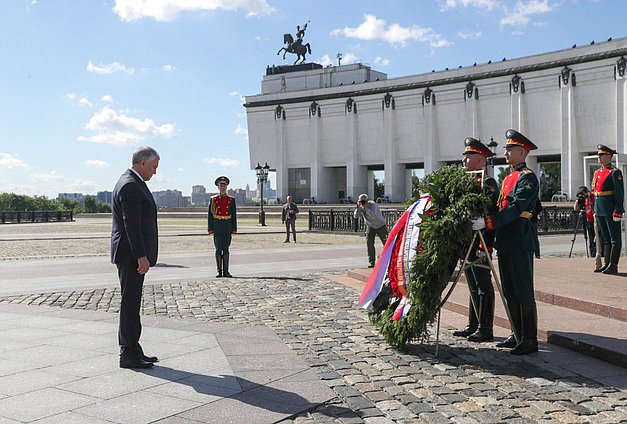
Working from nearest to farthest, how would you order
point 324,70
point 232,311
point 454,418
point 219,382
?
point 454,418 < point 219,382 < point 232,311 < point 324,70

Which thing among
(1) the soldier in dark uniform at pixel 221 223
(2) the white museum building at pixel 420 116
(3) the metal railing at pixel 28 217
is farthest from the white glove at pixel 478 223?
(3) the metal railing at pixel 28 217

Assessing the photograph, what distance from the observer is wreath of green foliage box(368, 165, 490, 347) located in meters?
5.63

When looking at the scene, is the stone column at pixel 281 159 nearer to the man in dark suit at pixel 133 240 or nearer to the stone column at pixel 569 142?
the stone column at pixel 569 142

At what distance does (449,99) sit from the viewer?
67188mm

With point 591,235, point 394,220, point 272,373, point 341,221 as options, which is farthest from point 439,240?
point 341,221

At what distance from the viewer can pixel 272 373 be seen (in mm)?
5242

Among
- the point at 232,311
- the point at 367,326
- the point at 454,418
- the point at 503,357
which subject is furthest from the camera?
the point at 232,311

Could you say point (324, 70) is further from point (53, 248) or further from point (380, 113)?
point (53, 248)

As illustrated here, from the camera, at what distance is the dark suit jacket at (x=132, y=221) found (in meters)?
Result: 5.34

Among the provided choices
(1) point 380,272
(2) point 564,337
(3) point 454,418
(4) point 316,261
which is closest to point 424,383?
(3) point 454,418

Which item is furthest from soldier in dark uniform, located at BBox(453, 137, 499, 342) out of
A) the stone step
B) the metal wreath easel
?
the stone step

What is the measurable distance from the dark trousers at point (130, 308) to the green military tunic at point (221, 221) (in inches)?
285

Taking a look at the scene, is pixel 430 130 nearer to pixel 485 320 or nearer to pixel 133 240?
pixel 485 320

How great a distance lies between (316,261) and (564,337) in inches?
416
